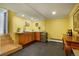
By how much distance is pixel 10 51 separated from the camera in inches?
79.7

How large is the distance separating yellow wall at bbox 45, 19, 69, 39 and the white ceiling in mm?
115

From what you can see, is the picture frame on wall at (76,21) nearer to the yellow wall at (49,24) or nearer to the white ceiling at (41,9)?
the yellow wall at (49,24)

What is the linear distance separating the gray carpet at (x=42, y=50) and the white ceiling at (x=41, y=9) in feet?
2.16

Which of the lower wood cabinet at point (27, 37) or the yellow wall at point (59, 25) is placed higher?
the yellow wall at point (59, 25)

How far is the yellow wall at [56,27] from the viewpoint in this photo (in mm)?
2155

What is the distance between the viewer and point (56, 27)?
2250 mm

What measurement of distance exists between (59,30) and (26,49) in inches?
35.0

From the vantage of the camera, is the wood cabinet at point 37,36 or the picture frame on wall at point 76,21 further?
the wood cabinet at point 37,36

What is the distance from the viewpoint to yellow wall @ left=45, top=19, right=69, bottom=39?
7.07ft

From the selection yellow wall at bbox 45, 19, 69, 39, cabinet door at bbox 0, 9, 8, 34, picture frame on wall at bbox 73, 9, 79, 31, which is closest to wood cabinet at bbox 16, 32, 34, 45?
cabinet door at bbox 0, 9, 8, 34

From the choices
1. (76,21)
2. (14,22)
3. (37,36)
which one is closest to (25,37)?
(37,36)

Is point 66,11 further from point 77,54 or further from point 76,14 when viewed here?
point 77,54

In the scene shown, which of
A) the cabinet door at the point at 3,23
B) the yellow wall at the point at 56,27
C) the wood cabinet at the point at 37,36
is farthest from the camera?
the wood cabinet at the point at 37,36

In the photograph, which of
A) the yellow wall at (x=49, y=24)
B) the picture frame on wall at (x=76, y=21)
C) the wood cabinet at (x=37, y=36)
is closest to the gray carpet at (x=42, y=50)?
the wood cabinet at (x=37, y=36)
